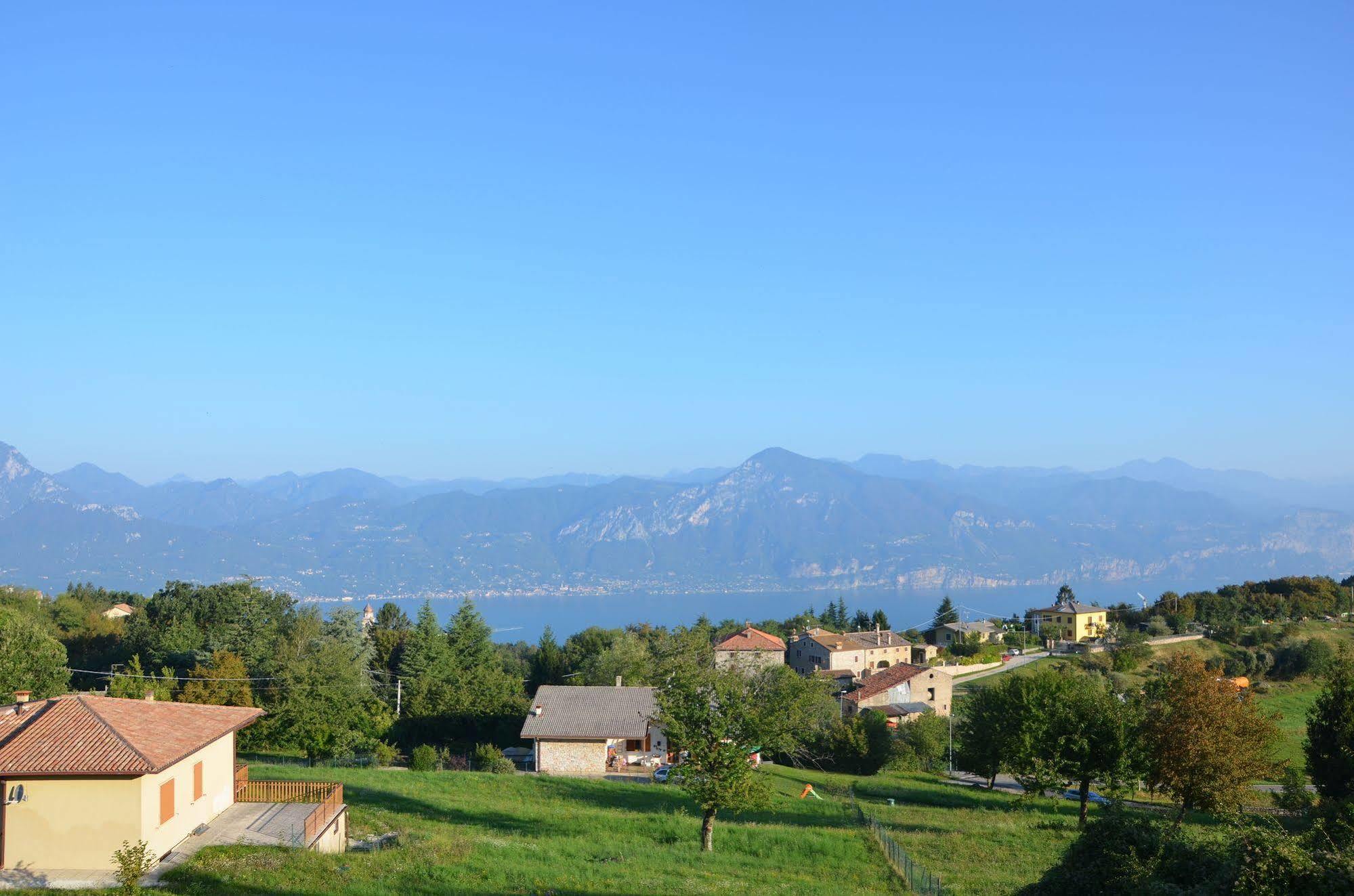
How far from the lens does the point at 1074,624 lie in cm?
9444

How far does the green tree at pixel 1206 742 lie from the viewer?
2845cm

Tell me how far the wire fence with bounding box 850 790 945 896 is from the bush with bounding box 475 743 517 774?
65.5 ft

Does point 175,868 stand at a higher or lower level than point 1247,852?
lower

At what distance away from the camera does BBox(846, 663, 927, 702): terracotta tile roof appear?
6372 centimetres

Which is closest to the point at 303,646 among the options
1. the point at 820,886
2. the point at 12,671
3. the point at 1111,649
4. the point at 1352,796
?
the point at 12,671

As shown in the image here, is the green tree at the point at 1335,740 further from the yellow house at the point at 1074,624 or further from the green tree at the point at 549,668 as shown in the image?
the yellow house at the point at 1074,624

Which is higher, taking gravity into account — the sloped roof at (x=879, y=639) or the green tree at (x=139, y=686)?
the green tree at (x=139, y=686)

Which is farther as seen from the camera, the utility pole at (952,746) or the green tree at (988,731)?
the utility pole at (952,746)

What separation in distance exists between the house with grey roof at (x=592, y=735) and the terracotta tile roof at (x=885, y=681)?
19.5 metres

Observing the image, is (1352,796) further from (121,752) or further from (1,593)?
(1,593)

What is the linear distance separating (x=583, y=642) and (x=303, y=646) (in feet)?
77.4

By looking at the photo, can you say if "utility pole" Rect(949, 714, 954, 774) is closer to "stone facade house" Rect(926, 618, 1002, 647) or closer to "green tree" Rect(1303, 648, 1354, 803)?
"green tree" Rect(1303, 648, 1354, 803)

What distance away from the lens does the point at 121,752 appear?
19.6 meters

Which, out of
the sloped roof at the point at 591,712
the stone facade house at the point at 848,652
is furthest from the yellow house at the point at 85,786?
the stone facade house at the point at 848,652
